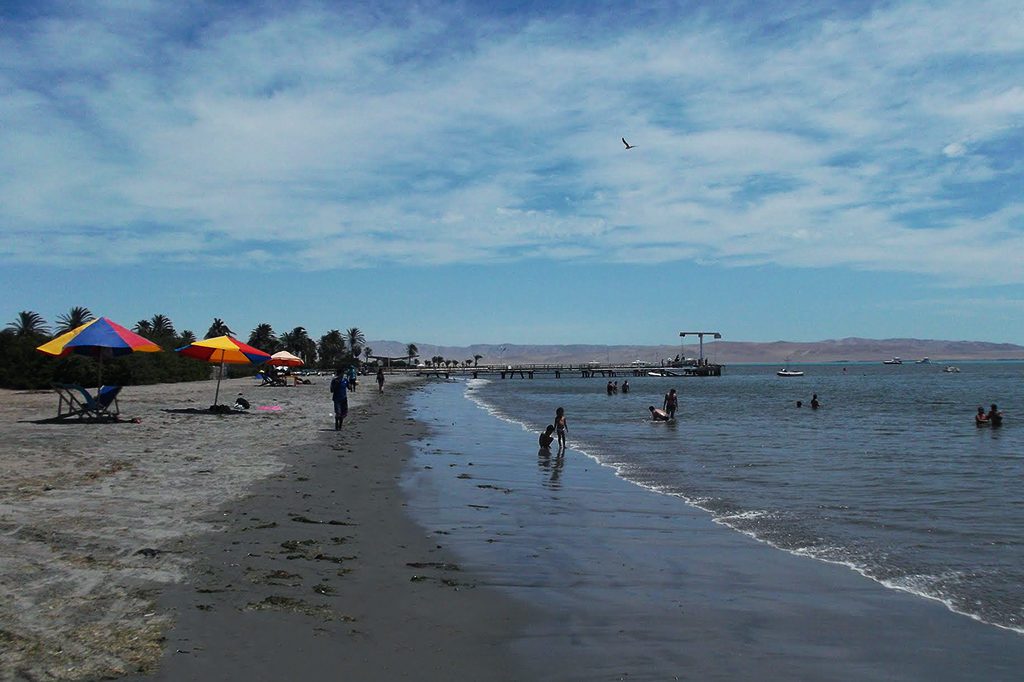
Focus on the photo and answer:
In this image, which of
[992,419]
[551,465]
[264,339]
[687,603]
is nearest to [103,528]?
[687,603]

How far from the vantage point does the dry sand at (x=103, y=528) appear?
4.88 metres

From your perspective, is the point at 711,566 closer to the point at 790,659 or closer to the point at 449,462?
the point at 790,659

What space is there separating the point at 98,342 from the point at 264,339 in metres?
107

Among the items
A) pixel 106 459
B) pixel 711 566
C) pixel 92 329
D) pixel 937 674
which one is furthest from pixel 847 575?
pixel 92 329

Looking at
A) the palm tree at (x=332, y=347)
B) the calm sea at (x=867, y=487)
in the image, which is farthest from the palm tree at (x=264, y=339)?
the calm sea at (x=867, y=487)

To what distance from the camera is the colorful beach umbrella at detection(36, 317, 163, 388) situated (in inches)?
761

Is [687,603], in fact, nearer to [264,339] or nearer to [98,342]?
[98,342]

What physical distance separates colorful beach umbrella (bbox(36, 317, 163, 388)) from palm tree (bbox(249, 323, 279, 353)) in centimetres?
9871

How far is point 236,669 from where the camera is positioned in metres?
4.78

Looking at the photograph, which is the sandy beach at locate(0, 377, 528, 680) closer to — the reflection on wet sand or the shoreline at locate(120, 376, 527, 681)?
the shoreline at locate(120, 376, 527, 681)

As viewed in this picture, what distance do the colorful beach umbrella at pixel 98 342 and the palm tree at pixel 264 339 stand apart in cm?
9871

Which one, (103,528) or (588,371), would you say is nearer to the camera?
(103,528)

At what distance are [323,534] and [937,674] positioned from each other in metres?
5.90

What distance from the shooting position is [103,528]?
8.03 meters
